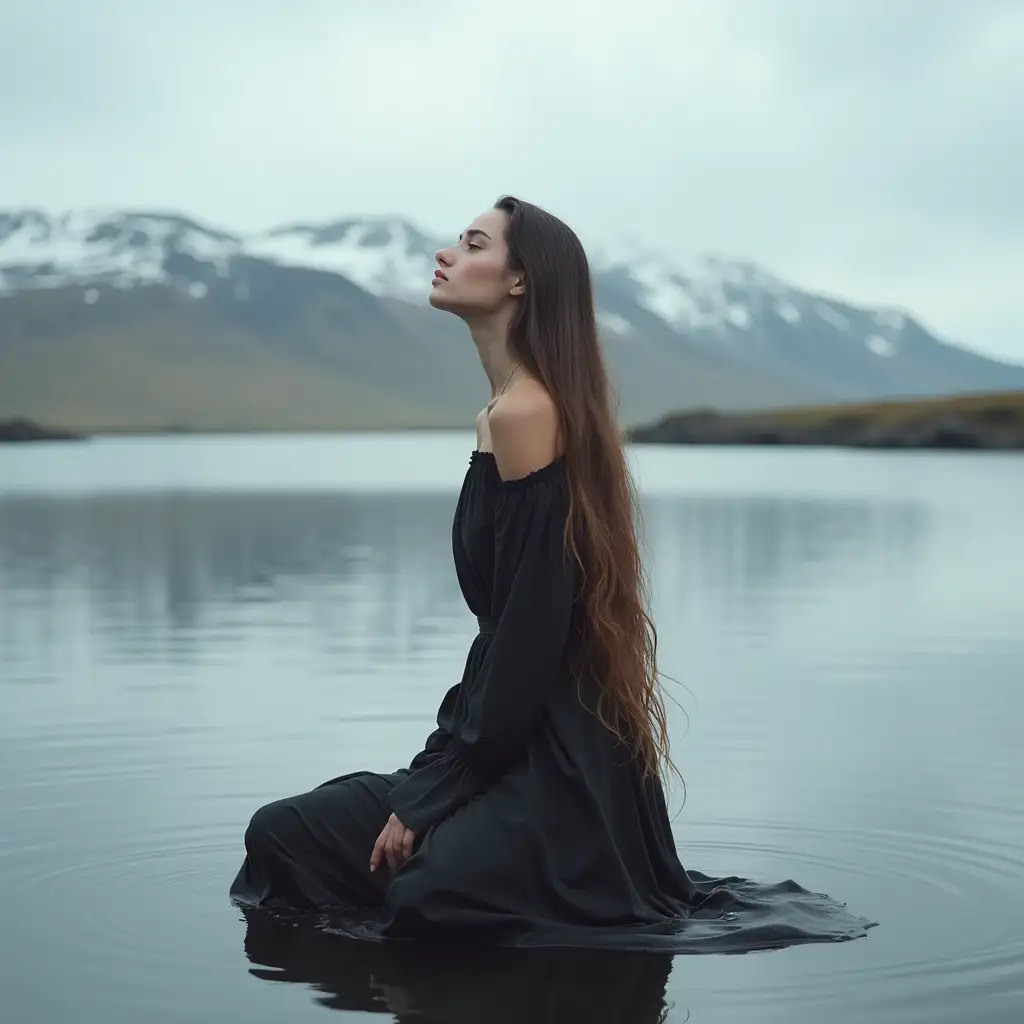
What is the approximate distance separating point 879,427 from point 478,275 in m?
94.4

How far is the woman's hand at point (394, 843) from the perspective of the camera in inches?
220

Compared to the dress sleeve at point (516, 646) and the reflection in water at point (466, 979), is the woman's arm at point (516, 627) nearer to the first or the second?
the dress sleeve at point (516, 646)

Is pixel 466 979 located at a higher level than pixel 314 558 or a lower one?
lower

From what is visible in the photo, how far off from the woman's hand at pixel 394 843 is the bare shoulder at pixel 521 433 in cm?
105

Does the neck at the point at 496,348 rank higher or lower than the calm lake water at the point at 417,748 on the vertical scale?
higher

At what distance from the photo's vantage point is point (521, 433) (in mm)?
5512

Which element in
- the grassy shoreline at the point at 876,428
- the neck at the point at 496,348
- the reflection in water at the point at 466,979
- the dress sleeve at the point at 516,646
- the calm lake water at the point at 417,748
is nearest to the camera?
the reflection in water at the point at 466,979

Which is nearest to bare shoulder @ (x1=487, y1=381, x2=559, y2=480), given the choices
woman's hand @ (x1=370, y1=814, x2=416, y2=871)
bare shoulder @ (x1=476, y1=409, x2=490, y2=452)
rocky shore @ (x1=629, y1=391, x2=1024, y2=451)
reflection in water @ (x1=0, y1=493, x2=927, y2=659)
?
bare shoulder @ (x1=476, y1=409, x2=490, y2=452)

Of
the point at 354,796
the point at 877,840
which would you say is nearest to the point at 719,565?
the point at 877,840

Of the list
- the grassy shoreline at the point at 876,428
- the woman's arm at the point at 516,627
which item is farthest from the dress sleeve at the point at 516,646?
the grassy shoreline at the point at 876,428

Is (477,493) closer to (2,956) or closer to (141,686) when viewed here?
(2,956)

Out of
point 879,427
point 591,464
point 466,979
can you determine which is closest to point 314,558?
point 591,464

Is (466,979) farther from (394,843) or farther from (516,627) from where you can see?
(516,627)

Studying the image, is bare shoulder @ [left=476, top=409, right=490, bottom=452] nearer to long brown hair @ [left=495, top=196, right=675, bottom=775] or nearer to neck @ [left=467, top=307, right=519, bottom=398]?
neck @ [left=467, top=307, right=519, bottom=398]
